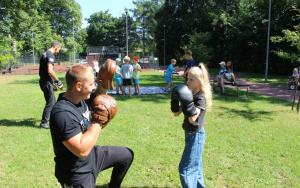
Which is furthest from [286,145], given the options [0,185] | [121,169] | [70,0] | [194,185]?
[70,0]

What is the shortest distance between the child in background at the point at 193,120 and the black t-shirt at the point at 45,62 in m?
3.65

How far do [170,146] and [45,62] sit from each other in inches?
138

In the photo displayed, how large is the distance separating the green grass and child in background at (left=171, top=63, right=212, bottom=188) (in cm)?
76

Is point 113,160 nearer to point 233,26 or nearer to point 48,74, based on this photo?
point 48,74

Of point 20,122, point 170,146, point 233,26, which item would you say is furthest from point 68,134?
point 233,26

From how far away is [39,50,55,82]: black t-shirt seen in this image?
5199 mm

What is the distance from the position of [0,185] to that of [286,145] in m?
5.41

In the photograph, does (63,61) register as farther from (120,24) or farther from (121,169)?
(121,169)

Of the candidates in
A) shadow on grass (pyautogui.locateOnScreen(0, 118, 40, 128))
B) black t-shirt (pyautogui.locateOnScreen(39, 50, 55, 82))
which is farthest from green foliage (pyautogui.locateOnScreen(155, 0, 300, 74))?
shadow on grass (pyautogui.locateOnScreen(0, 118, 40, 128))

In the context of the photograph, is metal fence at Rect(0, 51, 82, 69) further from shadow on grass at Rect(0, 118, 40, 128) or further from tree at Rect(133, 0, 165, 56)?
shadow on grass at Rect(0, 118, 40, 128)

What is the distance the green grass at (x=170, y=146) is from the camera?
11.5 feet

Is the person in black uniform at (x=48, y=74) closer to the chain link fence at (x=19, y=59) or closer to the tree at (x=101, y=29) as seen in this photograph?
the chain link fence at (x=19, y=59)

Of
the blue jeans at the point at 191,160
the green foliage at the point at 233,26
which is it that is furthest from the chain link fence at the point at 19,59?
the blue jeans at the point at 191,160

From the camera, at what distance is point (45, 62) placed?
5.28 metres
